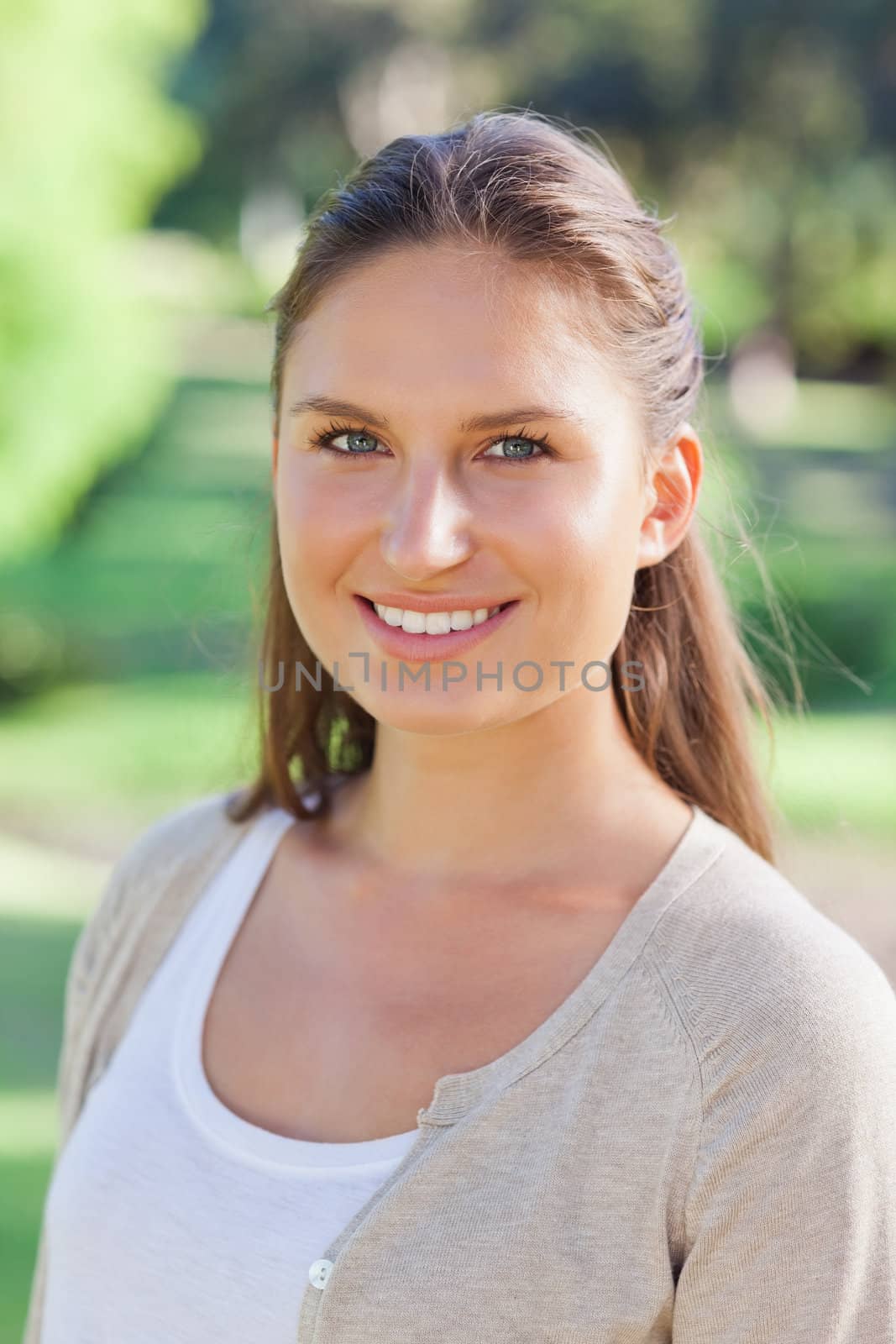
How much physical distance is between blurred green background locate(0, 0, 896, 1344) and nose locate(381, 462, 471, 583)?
0.59 meters

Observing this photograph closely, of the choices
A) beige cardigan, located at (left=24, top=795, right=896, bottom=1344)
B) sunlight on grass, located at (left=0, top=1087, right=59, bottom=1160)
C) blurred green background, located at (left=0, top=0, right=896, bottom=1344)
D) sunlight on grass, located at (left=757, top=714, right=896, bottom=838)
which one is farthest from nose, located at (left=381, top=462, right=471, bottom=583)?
sunlight on grass, located at (left=757, top=714, right=896, bottom=838)

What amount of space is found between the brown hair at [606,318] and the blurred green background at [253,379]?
18 centimetres

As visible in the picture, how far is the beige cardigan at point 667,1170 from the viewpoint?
1417mm

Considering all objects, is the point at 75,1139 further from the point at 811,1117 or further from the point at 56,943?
the point at 56,943

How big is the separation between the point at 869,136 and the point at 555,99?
448 cm

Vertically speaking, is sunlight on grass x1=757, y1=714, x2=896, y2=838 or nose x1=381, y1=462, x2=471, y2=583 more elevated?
A: nose x1=381, y1=462, x2=471, y2=583

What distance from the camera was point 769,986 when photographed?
1.51 meters

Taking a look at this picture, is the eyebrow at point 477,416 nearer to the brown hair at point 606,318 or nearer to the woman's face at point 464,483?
the woman's face at point 464,483

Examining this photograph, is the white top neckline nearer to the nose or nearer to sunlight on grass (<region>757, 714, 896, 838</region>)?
the nose

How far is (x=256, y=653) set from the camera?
2.29 m

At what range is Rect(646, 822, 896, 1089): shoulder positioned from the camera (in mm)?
1461

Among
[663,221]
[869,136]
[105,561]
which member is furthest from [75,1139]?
[869,136]

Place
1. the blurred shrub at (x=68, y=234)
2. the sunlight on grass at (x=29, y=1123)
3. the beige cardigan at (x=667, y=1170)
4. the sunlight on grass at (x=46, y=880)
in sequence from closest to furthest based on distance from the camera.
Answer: the beige cardigan at (x=667, y=1170), the sunlight on grass at (x=29, y=1123), the sunlight on grass at (x=46, y=880), the blurred shrub at (x=68, y=234)

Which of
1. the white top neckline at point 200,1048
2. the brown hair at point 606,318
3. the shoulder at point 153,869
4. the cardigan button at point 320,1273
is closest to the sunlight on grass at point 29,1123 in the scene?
the shoulder at point 153,869
